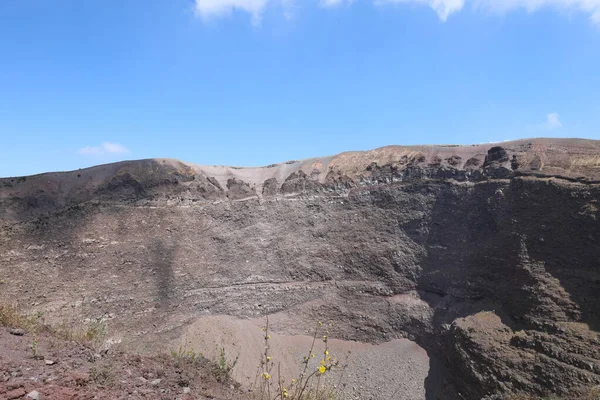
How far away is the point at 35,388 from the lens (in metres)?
3.88

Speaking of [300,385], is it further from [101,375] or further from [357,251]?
[357,251]

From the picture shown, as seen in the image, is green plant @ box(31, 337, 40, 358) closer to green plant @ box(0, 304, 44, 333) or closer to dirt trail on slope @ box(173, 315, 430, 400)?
green plant @ box(0, 304, 44, 333)

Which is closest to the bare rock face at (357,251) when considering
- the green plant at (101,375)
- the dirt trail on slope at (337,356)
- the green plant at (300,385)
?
the dirt trail on slope at (337,356)

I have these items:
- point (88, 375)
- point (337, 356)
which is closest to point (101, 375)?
point (88, 375)

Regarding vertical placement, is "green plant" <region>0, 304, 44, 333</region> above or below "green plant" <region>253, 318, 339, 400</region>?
above

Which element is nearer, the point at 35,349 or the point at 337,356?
the point at 35,349

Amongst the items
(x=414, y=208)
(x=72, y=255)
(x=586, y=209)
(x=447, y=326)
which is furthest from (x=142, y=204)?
(x=586, y=209)

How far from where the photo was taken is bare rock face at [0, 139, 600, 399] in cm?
1524

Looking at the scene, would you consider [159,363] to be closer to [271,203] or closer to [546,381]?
[546,381]

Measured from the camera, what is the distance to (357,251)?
907 inches

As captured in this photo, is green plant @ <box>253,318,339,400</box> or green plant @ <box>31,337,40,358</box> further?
green plant @ <box>31,337,40,358</box>

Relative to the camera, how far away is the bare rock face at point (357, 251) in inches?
600

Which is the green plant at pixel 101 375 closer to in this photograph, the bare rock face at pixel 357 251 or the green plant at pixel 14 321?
the green plant at pixel 14 321

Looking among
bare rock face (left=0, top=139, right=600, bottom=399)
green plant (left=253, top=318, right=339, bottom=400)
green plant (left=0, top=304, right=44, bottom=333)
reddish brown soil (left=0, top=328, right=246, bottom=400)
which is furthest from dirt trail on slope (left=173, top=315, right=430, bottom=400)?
reddish brown soil (left=0, top=328, right=246, bottom=400)
